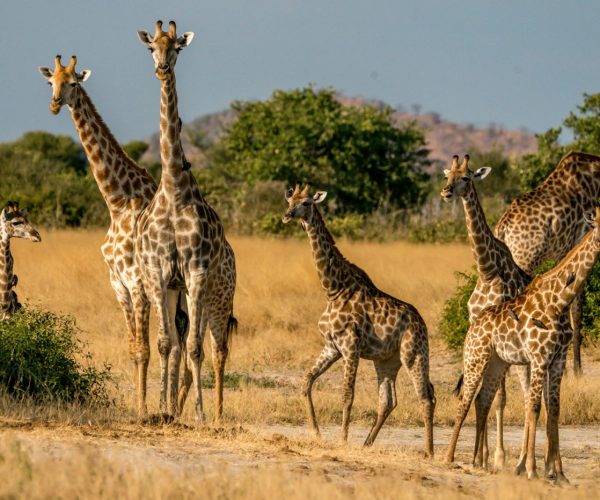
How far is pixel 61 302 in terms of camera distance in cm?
1969

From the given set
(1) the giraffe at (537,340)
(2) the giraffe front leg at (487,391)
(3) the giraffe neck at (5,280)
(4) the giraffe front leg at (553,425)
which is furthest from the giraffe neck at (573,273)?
(3) the giraffe neck at (5,280)

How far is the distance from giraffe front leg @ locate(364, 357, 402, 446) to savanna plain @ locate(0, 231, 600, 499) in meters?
0.22

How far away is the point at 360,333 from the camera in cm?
1145

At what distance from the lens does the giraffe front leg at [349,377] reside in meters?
11.2

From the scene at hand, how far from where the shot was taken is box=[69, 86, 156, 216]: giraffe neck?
12953 mm

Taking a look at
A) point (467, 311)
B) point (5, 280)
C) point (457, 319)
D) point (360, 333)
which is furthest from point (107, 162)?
point (457, 319)

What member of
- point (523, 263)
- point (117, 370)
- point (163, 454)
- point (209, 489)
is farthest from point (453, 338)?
point (209, 489)

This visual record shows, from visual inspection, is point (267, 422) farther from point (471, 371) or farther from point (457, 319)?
point (457, 319)

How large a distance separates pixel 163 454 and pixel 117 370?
6.61 metres

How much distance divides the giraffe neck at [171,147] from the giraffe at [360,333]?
100 cm

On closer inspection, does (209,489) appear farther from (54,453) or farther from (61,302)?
(61,302)

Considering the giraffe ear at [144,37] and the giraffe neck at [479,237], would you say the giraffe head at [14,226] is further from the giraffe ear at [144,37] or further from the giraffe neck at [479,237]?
the giraffe neck at [479,237]

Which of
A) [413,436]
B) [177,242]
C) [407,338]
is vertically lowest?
[413,436]

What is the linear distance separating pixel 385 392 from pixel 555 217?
Answer: 4633 millimetres
